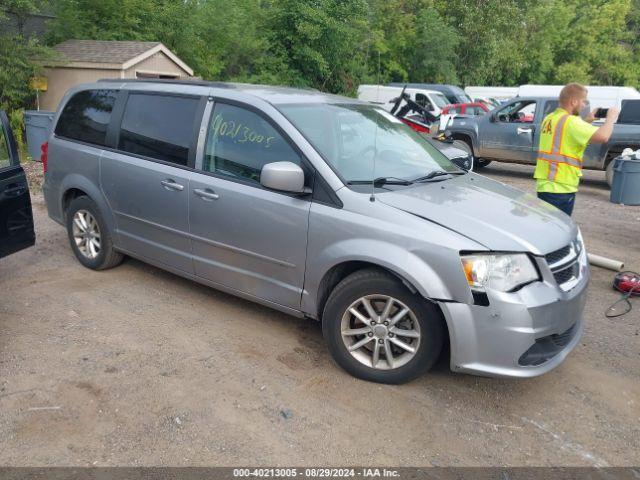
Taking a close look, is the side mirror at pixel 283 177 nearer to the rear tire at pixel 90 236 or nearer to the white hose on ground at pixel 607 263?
the rear tire at pixel 90 236

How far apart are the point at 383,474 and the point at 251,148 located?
2.41 meters

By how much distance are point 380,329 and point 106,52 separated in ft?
41.1

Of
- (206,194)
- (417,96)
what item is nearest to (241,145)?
(206,194)

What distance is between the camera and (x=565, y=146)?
17.2ft

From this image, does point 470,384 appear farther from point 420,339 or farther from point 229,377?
point 229,377

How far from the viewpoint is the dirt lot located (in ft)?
10.2

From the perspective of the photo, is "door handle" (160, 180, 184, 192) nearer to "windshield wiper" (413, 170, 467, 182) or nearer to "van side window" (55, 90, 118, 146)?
"van side window" (55, 90, 118, 146)

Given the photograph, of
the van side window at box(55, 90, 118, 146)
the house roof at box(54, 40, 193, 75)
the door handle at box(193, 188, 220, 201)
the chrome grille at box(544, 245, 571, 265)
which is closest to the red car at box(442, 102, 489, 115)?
the house roof at box(54, 40, 193, 75)

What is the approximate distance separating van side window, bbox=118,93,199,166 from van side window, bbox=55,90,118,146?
0.29 m

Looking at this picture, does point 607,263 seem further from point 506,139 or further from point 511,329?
point 506,139

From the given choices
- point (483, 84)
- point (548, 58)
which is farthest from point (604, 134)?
point (548, 58)

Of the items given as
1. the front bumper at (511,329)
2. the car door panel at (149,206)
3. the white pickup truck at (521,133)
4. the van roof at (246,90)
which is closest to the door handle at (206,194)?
the car door panel at (149,206)

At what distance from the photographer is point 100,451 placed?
3035mm

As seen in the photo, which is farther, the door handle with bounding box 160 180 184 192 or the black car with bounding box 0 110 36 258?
the door handle with bounding box 160 180 184 192
